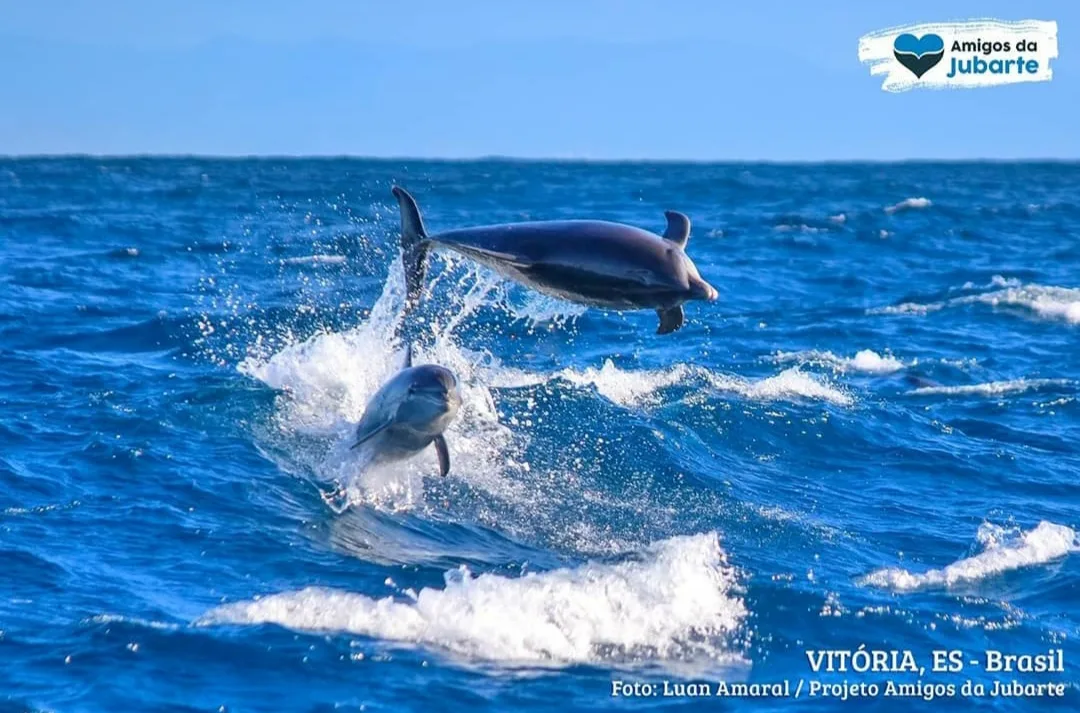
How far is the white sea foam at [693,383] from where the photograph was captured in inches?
820

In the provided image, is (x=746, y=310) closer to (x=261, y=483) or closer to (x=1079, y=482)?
(x=1079, y=482)

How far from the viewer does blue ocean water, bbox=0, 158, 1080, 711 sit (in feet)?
36.7

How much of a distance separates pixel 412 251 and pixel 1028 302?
2154 cm

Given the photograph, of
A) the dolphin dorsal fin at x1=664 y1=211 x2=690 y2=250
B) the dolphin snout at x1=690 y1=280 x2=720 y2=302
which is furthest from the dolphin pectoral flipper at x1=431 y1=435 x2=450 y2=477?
the dolphin snout at x1=690 y1=280 x2=720 y2=302

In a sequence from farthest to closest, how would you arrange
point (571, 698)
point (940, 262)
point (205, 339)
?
point (940, 262)
point (205, 339)
point (571, 698)

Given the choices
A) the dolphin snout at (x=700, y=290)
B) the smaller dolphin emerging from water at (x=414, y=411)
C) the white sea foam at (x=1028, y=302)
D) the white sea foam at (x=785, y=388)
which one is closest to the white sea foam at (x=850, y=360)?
the white sea foam at (x=785, y=388)

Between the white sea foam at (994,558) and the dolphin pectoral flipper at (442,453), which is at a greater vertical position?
the dolphin pectoral flipper at (442,453)

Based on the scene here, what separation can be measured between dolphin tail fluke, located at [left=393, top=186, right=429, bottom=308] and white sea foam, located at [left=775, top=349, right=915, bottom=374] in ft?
37.5

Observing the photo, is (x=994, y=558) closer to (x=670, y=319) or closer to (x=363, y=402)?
(x=670, y=319)

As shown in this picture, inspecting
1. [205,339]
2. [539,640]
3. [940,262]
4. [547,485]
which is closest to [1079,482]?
[547,485]

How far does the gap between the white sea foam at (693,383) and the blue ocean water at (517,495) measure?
81 millimetres

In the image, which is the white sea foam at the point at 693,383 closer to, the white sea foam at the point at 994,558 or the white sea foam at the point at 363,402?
the white sea foam at the point at 363,402

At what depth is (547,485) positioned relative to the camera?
16.1 meters

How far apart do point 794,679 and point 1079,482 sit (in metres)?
8.29
